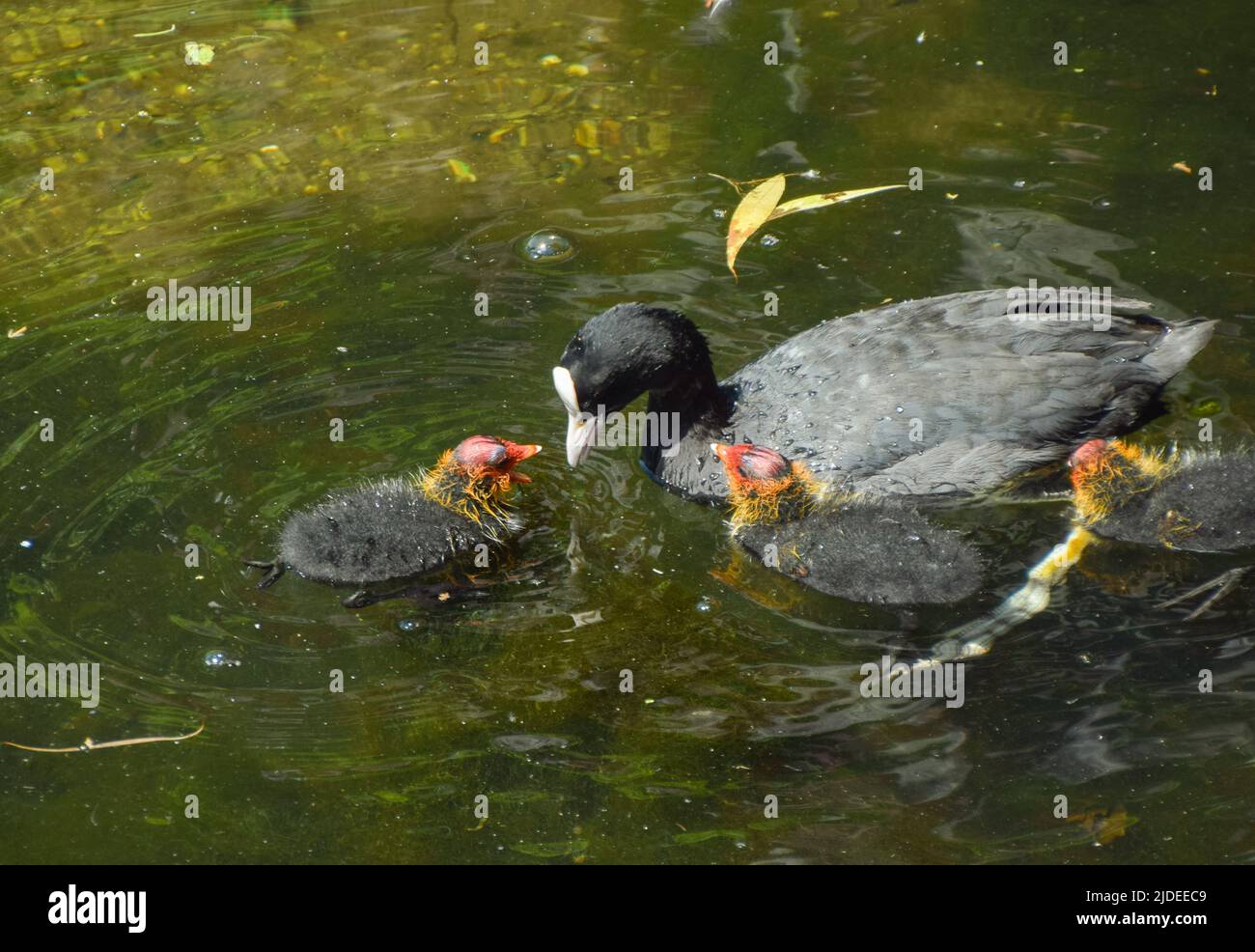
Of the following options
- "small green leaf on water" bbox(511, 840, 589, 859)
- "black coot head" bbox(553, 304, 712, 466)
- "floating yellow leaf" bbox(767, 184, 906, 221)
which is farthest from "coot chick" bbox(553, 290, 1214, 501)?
"small green leaf on water" bbox(511, 840, 589, 859)

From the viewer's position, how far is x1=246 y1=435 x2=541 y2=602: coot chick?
16.5 ft

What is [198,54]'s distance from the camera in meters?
8.68

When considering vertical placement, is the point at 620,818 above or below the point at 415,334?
below

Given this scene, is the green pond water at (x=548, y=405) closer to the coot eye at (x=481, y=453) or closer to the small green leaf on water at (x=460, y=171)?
the small green leaf on water at (x=460, y=171)

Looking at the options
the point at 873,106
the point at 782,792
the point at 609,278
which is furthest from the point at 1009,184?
the point at 782,792

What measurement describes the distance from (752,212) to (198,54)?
388 centimetres

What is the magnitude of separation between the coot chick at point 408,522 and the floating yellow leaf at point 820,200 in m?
2.43

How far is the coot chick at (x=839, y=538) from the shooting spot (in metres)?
4.90

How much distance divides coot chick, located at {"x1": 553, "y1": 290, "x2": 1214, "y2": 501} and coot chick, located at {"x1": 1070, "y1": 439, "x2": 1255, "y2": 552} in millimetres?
288

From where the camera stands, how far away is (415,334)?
255 inches

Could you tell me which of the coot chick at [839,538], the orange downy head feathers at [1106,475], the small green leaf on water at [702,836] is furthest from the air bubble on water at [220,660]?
the orange downy head feathers at [1106,475]

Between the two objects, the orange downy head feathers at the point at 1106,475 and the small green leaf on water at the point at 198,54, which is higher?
the small green leaf on water at the point at 198,54
